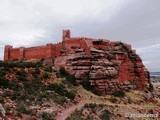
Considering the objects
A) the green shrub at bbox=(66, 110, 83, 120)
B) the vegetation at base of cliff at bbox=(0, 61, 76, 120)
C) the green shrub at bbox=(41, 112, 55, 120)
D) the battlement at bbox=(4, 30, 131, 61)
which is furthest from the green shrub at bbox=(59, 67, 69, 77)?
the green shrub at bbox=(41, 112, 55, 120)

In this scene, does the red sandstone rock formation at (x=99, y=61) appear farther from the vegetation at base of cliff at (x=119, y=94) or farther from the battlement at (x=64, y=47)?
the vegetation at base of cliff at (x=119, y=94)

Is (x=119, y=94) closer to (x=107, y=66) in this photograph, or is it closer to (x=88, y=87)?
(x=107, y=66)

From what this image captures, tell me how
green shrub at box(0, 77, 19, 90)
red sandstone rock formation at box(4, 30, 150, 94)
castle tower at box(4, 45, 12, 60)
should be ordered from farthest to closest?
castle tower at box(4, 45, 12, 60) < red sandstone rock formation at box(4, 30, 150, 94) < green shrub at box(0, 77, 19, 90)

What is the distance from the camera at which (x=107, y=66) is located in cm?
3769

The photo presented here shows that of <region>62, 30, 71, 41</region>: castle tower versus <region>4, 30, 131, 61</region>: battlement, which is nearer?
<region>4, 30, 131, 61</region>: battlement

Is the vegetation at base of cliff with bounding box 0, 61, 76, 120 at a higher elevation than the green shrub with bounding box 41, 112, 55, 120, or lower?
higher

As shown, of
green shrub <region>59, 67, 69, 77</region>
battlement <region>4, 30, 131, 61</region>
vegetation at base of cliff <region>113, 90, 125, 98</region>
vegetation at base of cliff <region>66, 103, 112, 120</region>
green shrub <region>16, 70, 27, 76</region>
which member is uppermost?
battlement <region>4, 30, 131, 61</region>

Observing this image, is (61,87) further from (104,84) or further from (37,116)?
(37,116)

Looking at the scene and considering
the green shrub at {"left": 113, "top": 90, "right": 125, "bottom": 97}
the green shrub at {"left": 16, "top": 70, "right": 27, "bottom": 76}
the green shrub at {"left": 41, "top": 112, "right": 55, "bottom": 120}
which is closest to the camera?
the green shrub at {"left": 41, "top": 112, "right": 55, "bottom": 120}

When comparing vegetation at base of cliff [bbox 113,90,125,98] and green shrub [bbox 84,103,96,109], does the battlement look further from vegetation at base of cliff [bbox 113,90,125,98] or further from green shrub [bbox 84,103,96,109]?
green shrub [bbox 84,103,96,109]

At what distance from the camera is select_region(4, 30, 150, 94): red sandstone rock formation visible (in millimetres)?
36594

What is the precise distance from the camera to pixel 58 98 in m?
28.1

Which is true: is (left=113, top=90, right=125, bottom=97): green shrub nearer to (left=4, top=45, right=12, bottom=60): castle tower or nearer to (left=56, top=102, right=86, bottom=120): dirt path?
(left=56, top=102, right=86, bottom=120): dirt path

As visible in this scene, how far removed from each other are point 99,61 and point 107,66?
5.09 ft
